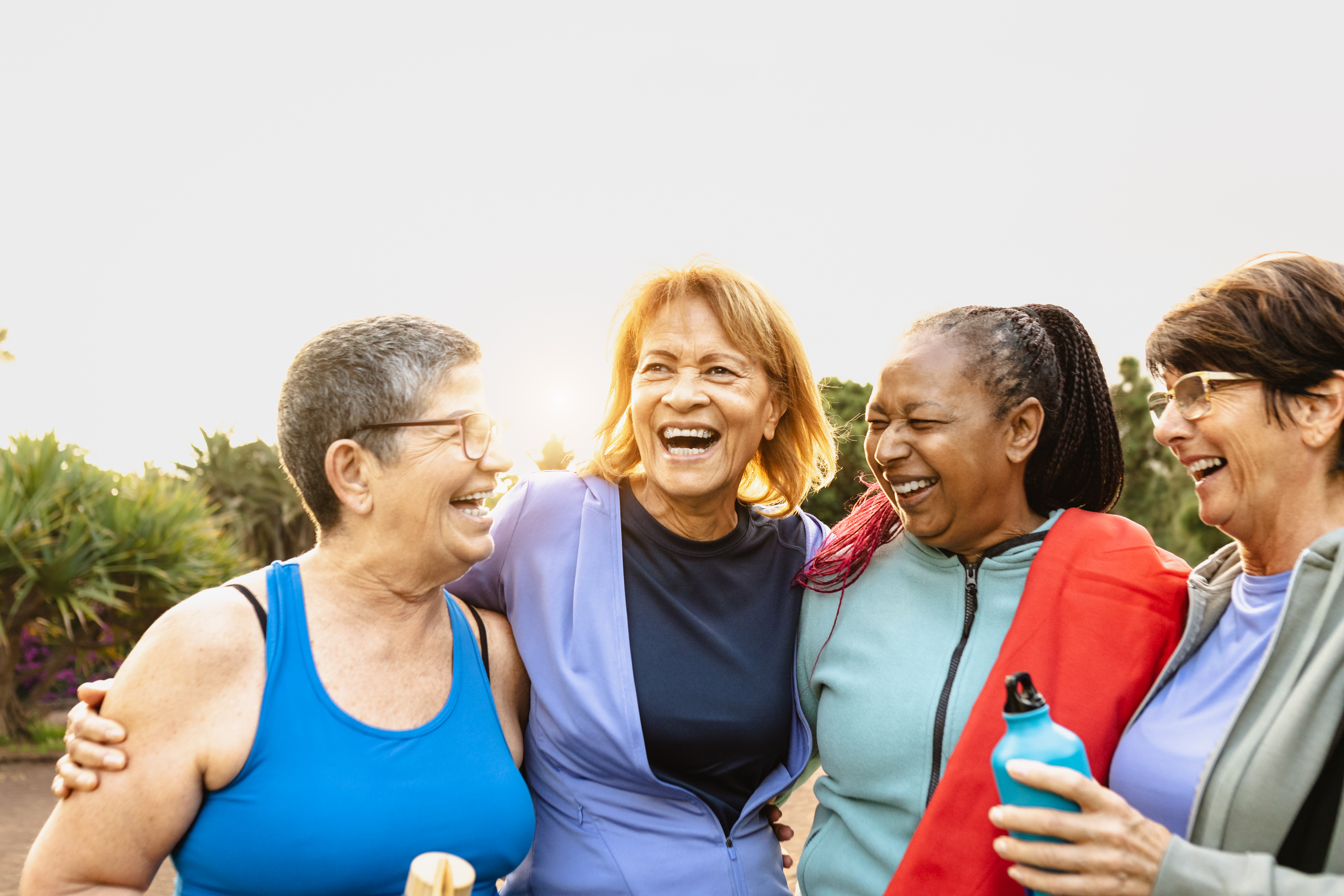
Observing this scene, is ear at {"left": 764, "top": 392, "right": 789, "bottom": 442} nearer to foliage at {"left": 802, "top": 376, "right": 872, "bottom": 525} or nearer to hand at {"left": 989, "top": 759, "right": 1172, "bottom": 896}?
hand at {"left": 989, "top": 759, "right": 1172, "bottom": 896}

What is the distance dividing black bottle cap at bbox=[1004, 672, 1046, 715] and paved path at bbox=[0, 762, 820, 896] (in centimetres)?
457

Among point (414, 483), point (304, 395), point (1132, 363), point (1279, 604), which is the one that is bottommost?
point (1132, 363)

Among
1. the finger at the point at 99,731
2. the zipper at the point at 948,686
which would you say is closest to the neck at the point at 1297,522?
the zipper at the point at 948,686

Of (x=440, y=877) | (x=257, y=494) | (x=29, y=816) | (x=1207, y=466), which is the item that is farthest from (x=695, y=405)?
(x=257, y=494)

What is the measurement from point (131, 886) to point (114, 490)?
1042 centimetres

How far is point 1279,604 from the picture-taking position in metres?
2.17

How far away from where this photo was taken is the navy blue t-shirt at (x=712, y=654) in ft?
8.88

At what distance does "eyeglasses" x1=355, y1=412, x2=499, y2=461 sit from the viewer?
2.42 metres

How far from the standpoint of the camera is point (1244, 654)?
7.04ft

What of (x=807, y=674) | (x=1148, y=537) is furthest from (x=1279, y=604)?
(x=807, y=674)

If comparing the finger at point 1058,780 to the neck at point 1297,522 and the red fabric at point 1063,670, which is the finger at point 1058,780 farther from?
the neck at point 1297,522

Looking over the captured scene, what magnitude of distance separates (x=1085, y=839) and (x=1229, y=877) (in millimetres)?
275

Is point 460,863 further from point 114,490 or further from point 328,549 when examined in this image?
point 114,490

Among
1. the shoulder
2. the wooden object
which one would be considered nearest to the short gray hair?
the shoulder
